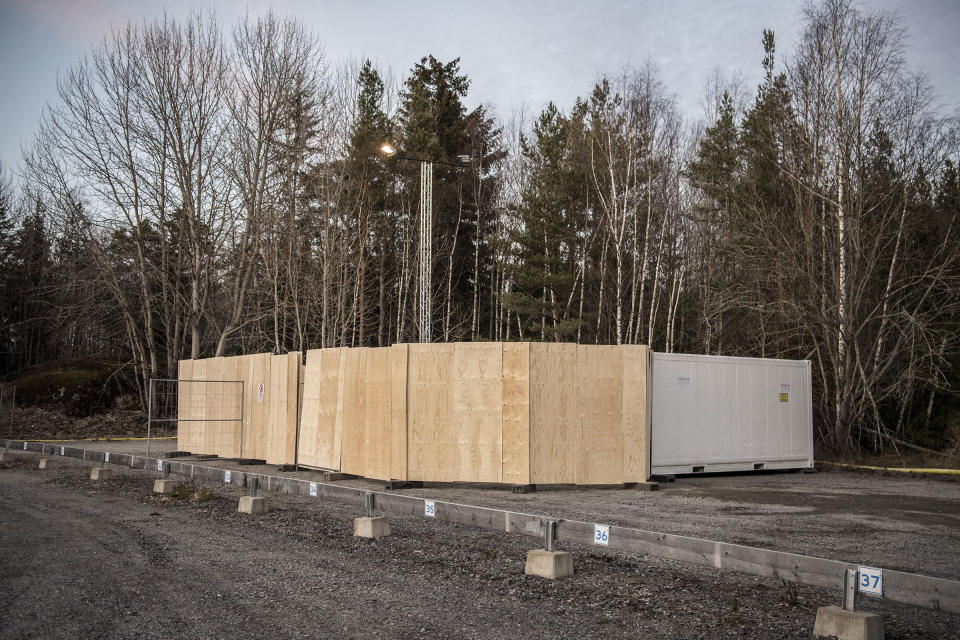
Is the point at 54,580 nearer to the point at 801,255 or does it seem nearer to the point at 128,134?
the point at 801,255

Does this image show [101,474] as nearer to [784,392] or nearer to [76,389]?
[784,392]

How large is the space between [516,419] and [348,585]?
6.60 meters

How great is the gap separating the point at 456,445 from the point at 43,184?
24.1m

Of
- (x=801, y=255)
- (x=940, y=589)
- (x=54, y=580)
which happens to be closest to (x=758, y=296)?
(x=801, y=255)

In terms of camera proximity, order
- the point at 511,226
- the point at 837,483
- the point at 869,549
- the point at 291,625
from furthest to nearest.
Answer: the point at 511,226 → the point at 837,483 → the point at 869,549 → the point at 291,625

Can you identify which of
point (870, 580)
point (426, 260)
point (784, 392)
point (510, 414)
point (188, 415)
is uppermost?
point (426, 260)

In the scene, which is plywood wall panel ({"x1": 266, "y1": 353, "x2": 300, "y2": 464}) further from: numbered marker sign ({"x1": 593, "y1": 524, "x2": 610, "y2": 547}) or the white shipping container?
numbered marker sign ({"x1": 593, "y1": 524, "x2": 610, "y2": 547})

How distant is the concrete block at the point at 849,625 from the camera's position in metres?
4.37

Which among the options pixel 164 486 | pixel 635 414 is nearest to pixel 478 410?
pixel 635 414

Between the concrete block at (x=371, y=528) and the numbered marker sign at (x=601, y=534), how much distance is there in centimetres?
292

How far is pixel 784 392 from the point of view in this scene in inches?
637

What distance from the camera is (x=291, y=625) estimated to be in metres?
4.88

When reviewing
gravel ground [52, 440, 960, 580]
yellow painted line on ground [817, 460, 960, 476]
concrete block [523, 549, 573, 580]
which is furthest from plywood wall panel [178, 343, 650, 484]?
yellow painted line on ground [817, 460, 960, 476]

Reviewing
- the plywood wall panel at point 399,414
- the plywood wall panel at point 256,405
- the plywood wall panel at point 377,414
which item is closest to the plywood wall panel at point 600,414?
the plywood wall panel at point 399,414
